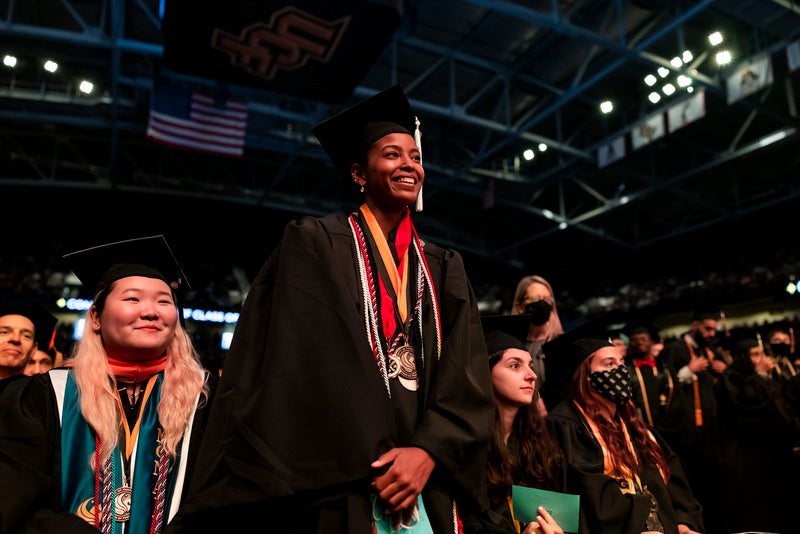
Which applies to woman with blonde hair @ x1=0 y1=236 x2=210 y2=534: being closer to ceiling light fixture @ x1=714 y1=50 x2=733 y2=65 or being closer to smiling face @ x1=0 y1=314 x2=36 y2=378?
smiling face @ x1=0 y1=314 x2=36 y2=378

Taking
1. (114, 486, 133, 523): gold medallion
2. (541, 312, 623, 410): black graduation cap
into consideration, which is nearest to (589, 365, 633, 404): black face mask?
(541, 312, 623, 410): black graduation cap

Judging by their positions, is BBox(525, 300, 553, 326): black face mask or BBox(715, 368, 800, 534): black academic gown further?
BBox(715, 368, 800, 534): black academic gown

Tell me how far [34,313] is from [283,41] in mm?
5906

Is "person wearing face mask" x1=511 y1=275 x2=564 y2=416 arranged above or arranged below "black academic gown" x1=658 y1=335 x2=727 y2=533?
above

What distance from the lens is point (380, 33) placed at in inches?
339

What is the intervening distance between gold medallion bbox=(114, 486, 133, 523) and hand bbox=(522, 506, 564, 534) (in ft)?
5.17

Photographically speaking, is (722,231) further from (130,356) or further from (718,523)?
(130,356)

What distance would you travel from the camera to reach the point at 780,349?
795cm

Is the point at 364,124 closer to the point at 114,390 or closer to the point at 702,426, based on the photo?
the point at 114,390

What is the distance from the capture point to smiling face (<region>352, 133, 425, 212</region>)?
235 cm

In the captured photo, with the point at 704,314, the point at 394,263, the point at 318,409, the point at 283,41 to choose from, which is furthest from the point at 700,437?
the point at 283,41

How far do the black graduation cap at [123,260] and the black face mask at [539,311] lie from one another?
2805 millimetres

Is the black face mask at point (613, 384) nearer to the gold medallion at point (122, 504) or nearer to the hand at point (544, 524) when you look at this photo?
the hand at point (544, 524)


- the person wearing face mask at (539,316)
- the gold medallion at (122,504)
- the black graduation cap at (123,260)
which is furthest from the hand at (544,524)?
the person wearing face mask at (539,316)
